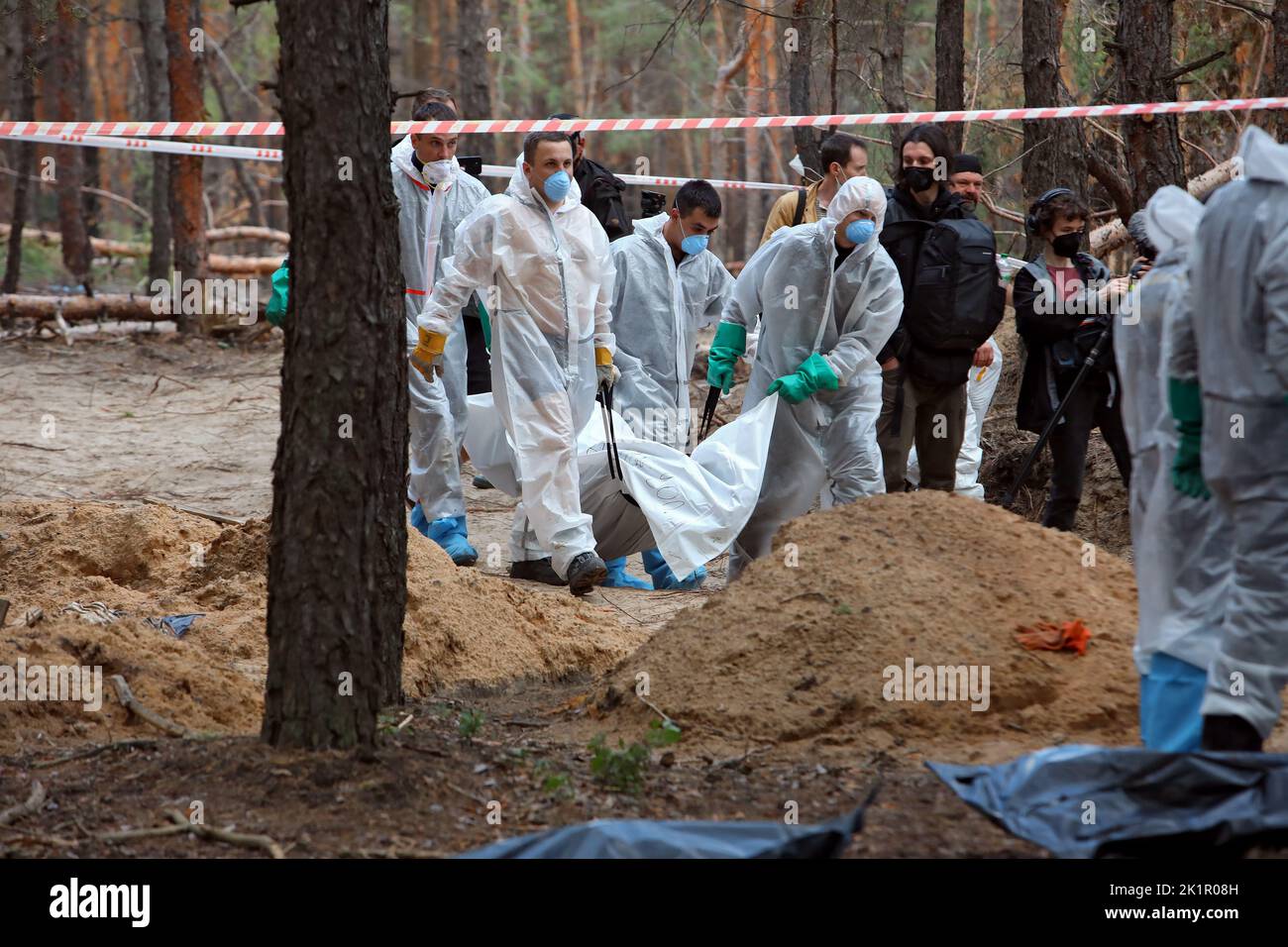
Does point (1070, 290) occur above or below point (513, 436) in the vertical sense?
above

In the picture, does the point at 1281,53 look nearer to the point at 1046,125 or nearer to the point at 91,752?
the point at 1046,125

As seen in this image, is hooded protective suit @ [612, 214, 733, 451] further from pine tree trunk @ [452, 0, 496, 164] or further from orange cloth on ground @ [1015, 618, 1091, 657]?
pine tree trunk @ [452, 0, 496, 164]

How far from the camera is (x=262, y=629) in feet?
18.4

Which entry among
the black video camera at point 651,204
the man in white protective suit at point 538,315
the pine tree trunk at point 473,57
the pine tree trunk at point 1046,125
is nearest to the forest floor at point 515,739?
the man in white protective suit at point 538,315

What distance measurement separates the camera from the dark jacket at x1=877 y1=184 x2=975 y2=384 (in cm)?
659

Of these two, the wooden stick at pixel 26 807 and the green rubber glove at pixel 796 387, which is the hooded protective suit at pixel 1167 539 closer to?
the wooden stick at pixel 26 807

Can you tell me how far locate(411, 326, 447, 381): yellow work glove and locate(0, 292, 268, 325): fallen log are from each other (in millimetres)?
7986

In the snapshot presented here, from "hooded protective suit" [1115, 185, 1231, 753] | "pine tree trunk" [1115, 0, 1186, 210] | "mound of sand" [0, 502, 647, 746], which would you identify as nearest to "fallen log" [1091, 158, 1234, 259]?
"pine tree trunk" [1115, 0, 1186, 210]

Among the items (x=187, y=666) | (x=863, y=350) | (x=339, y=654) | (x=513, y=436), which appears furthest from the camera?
(x=513, y=436)

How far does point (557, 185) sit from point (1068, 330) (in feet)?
7.92

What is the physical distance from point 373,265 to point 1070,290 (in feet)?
12.5

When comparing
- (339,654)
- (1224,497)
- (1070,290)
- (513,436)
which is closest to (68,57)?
(513,436)

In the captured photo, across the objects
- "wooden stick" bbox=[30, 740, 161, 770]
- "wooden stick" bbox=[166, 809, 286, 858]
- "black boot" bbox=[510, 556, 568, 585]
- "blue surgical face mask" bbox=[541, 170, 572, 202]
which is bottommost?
"black boot" bbox=[510, 556, 568, 585]

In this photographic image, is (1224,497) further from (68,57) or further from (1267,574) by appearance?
(68,57)
